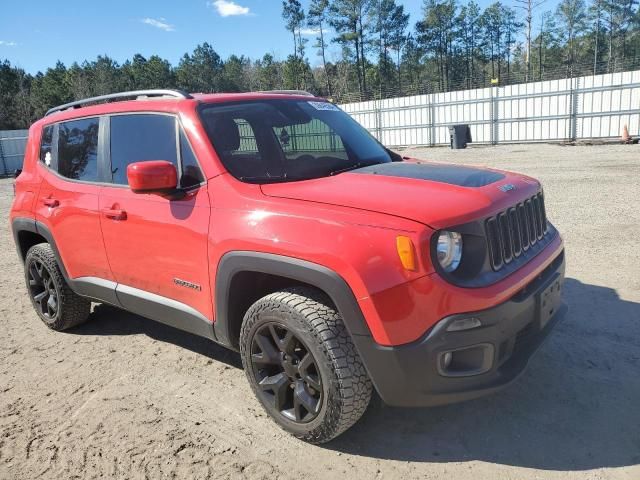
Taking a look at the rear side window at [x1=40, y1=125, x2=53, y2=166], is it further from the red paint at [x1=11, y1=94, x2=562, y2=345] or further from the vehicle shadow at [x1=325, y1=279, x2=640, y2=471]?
the vehicle shadow at [x1=325, y1=279, x2=640, y2=471]

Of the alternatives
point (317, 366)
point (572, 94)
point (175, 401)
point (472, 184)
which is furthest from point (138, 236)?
point (572, 94)

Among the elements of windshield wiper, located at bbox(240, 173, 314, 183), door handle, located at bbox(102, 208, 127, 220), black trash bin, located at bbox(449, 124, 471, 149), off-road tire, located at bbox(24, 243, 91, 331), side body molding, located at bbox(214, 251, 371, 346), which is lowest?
black trash bin, located at bbox(449, 124, 471, 149)

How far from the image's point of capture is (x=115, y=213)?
12.0ft

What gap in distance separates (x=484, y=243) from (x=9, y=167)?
30.2 m

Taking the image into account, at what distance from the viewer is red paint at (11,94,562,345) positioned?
243 cm

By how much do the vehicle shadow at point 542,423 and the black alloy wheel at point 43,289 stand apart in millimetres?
3092

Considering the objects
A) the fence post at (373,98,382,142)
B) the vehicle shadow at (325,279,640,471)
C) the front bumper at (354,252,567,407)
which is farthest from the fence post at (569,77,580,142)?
the front bumper at (354,252,567,407)

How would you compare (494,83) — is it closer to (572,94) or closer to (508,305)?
(572,94)

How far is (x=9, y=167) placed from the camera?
27.3 meters

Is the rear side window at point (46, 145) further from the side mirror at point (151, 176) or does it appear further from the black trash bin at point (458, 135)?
the black trash bin at point (458, 135)

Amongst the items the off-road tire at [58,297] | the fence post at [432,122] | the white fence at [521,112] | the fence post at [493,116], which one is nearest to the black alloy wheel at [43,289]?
the off-road tire at [58,297]

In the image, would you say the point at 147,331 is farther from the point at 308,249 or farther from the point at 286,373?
the point at 308,249

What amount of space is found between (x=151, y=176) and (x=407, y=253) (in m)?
1.56

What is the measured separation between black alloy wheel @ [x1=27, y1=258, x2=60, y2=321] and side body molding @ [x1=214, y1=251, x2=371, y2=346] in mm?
2244
